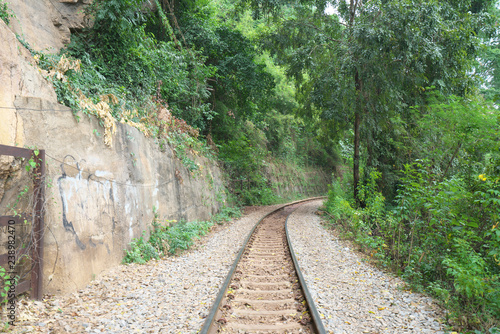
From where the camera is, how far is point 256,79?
17.7m

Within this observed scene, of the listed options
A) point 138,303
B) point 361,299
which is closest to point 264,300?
point 361,299

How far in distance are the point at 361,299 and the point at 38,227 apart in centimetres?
528

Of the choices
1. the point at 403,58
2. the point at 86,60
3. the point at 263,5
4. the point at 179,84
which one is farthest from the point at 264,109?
the point at 86,60

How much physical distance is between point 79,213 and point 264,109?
52.4 feet

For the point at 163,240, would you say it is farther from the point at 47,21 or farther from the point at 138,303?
the point at 47,21

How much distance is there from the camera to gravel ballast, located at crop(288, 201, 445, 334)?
169 inches

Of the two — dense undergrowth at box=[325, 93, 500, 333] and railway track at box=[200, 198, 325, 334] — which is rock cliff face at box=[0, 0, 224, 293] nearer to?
railway track at box=[200, 198, 325, 334]

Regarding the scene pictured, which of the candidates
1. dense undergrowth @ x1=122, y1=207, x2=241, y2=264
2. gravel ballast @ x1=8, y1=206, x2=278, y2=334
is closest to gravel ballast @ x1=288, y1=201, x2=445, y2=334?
gravel ballast @ x1=8, y1=206, x2=278, y2=334

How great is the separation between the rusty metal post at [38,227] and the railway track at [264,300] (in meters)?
2.65

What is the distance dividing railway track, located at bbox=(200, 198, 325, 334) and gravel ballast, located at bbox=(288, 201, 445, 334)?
0.25m

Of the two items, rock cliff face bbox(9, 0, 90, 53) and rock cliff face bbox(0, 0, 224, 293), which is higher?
rock cliff face bbox(9, 0, 90, 53)

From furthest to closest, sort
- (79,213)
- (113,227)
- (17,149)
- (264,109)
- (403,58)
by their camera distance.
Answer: (264,109), (403,58), (113,227), (79,213), (17,149)

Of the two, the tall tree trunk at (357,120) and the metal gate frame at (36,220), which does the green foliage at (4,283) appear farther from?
the tall tree trunk at (357,120)

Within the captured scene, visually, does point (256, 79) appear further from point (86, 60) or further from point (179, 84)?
point (86, 60)
